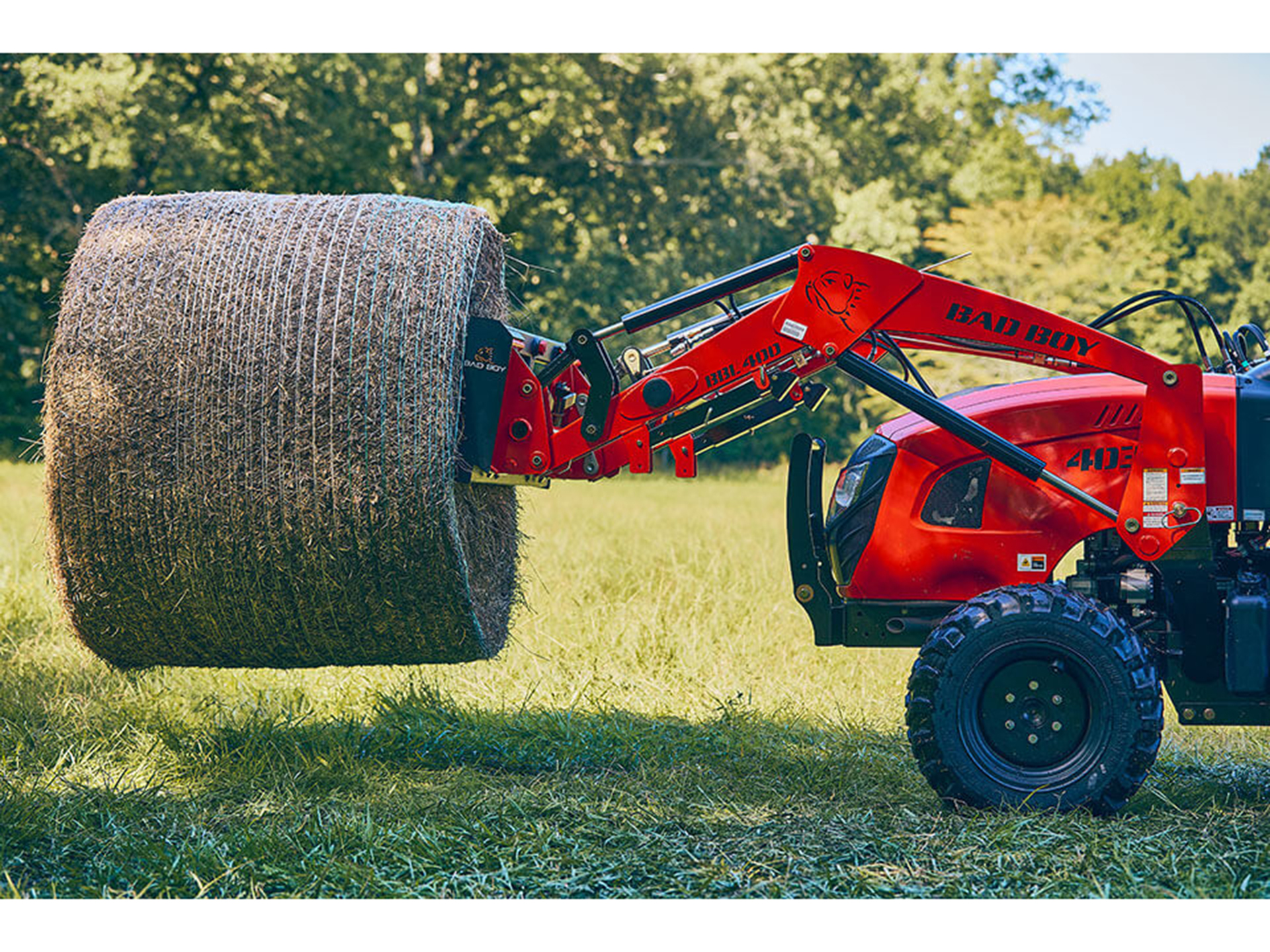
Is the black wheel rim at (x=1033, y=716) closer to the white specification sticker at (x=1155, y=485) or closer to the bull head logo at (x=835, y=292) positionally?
the white specification sticker at (x=1155, y=485)

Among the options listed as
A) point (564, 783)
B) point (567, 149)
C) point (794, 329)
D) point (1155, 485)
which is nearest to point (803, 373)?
point (794, 329)

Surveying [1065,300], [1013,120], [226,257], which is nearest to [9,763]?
[226,257]

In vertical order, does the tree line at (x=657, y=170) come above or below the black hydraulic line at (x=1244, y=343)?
above

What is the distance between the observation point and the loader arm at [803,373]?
5.38 m

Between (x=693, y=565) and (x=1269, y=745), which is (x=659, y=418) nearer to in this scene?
(x=1269, y=745)

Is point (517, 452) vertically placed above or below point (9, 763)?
above

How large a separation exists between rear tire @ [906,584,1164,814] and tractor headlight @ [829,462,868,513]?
83 centimetres

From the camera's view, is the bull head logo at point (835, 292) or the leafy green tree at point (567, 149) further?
the leafy green tree at point (567, 149)

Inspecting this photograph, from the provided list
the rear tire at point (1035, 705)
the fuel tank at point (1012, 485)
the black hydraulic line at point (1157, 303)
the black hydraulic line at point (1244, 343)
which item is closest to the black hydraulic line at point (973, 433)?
the fuel tank at point (1012, 485)

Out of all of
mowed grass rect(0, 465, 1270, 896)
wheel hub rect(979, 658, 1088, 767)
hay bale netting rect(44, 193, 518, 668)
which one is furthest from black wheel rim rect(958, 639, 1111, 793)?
hay bale netting rect(44, 193, 518, 668)

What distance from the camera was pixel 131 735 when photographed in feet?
21.5

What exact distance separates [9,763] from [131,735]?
59 centimetres

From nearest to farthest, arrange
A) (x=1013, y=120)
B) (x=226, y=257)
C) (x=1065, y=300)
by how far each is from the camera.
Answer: (x=226, y=257), (x=1065, y=300), (x=1013, y=120)

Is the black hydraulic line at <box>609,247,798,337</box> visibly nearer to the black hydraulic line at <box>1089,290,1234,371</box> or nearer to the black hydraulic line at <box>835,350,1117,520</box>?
the black hydraulic line at <box>835,350,1117,520</box>
